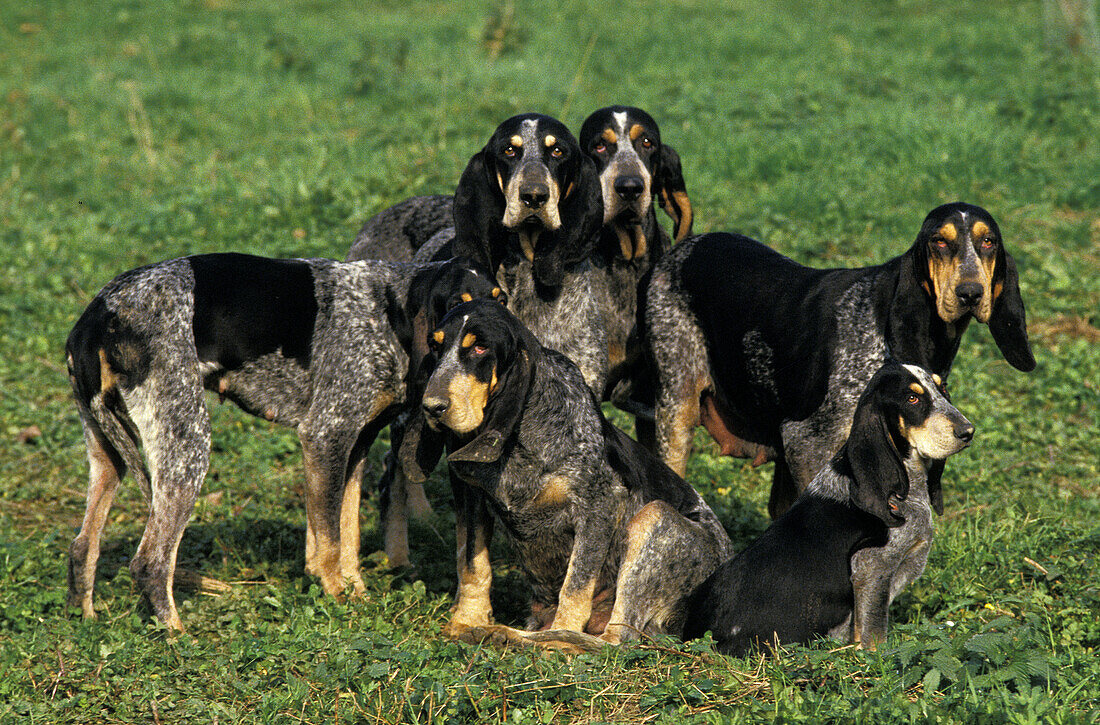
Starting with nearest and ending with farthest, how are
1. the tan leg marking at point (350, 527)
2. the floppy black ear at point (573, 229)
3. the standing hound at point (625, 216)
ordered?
1. the floppy black ear at point (573, 229)
2. the tan leg marking at point (350, 527)
3. the standing hound at point (625, 216)

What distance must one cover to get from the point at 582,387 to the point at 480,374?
0.95 m

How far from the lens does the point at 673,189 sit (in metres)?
7.41

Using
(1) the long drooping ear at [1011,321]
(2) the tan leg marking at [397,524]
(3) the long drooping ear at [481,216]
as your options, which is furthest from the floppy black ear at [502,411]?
(1) the long drooping ear at [1011,321]

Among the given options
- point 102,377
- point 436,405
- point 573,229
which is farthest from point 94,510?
point 573,229

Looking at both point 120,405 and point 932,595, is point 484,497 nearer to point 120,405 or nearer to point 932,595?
point 120,405

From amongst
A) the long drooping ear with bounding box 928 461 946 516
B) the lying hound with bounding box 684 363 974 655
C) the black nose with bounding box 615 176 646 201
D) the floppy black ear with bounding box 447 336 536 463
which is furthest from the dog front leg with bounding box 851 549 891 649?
the black nose with bounding box 615 176 646 201

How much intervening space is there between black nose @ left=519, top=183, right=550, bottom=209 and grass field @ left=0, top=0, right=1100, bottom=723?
84.7 inches

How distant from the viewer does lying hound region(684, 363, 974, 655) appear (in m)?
5.30

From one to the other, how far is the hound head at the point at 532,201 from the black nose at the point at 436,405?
5.11 feet

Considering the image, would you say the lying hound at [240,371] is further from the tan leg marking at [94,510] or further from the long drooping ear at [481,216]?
the long drooping ear at [481,216]

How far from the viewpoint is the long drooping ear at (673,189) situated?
7.34 meters

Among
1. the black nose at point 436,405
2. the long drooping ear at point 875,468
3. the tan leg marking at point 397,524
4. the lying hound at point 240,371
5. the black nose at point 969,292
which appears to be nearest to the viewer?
the black nose at point 436,405

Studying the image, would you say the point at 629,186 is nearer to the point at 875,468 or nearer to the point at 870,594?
the point at 875,468

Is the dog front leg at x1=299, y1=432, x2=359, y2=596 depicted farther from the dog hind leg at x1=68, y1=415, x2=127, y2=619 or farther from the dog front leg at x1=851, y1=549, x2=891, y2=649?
the dog front leg at x1=851, y1=549, x2=891, y2=649
